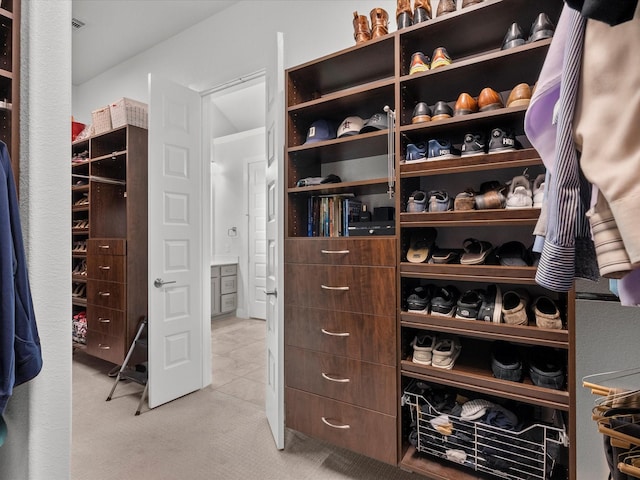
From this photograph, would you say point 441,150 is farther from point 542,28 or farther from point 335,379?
point 335,379

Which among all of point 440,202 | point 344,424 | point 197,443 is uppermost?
point 440,202

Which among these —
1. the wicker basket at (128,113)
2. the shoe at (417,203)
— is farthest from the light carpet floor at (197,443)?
the wicker basket at (128,113)

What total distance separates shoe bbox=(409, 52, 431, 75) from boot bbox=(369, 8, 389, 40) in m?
0.26

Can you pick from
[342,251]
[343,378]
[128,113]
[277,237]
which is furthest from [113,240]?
[343,378]

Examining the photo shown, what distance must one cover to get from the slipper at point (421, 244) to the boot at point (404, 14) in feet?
3.19

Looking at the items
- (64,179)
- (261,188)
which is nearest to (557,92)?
(64,179)

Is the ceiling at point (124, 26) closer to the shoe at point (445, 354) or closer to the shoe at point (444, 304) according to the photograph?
the shoe at point (444, 304)

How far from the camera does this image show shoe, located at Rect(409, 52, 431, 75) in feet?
4.90

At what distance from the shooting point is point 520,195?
1.28 m

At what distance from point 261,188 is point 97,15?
8.40ft

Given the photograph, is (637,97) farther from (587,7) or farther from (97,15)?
(97,15)

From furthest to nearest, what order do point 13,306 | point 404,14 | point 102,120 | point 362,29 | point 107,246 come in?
point 102,120
point 107,246
point 362,29
point 404,14
point 13,306

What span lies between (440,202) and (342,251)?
0.50 metres

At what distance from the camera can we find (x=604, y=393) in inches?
33.1
